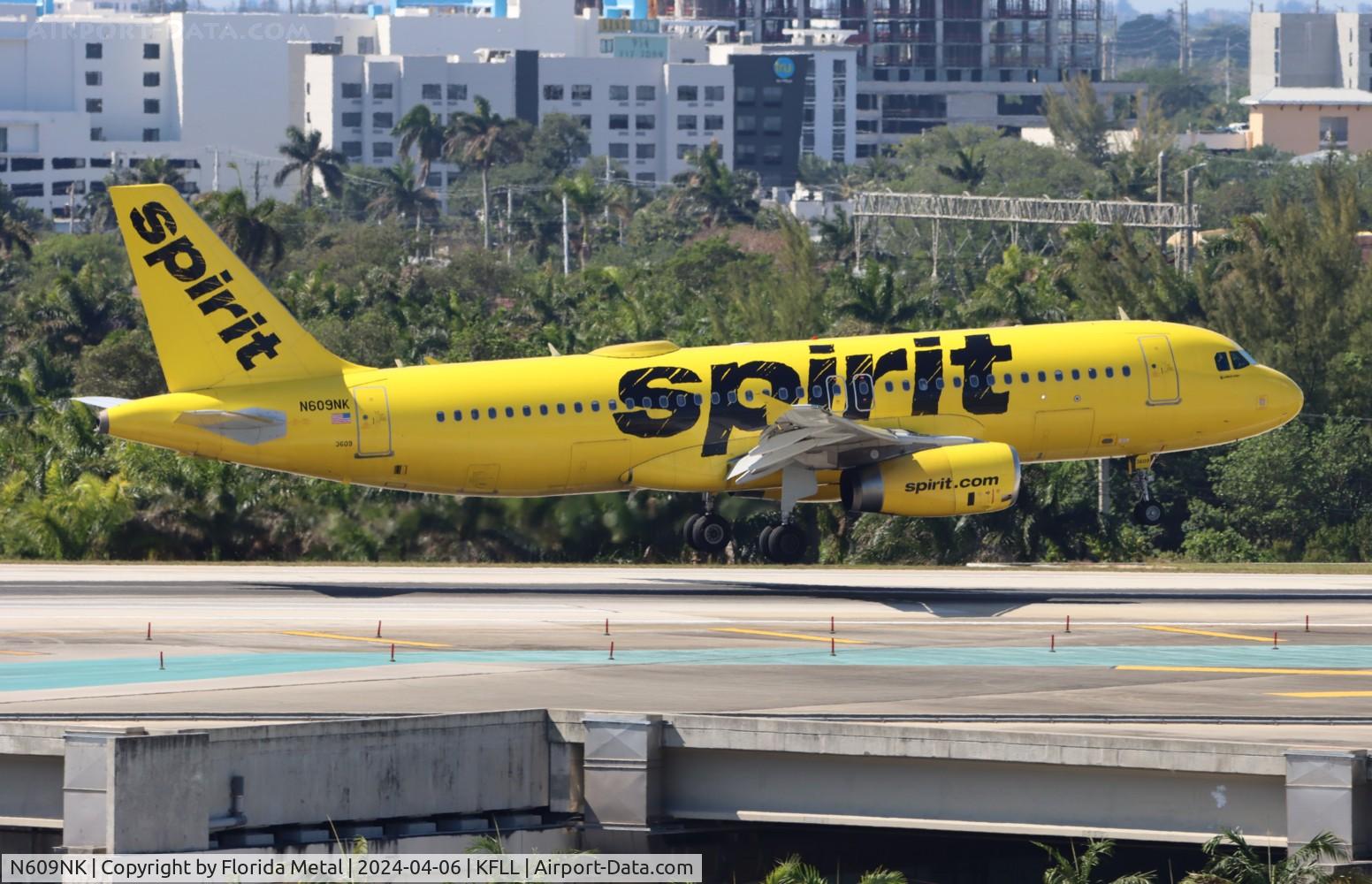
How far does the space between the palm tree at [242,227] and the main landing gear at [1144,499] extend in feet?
268

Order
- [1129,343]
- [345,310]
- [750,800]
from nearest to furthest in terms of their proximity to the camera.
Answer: [750,800], [1129,343], [345,310]

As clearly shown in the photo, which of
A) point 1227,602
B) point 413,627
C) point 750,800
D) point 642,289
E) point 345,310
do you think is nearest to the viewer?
point 750,800

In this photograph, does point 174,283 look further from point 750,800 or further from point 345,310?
point 345,310

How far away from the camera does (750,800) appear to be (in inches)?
1170

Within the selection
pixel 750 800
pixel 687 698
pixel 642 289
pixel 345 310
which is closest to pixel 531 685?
pixel 687 698

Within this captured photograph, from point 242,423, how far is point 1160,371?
20.7 meters

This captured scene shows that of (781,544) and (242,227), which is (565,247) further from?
(781,544)

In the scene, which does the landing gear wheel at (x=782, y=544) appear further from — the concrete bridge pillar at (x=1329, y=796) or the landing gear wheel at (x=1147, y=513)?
the concrete bridge pillar at (x=1329, y=796)

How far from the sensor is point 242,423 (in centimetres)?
4678

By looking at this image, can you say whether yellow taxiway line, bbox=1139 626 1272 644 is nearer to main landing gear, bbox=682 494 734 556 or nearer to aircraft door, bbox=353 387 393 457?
main landing gear, bbox=682 494 734 556

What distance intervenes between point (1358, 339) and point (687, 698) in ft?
198

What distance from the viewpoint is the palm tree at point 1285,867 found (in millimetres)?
25688

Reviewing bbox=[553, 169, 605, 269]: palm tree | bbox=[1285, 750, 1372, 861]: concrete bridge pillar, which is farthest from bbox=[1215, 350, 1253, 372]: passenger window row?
bbox=[553, 169, 605, 269]: palm tree

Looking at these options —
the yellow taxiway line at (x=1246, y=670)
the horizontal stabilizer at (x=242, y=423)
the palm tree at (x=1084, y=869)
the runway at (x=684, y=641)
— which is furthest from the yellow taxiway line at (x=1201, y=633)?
the horizontal stabilizer at (x=242, y=423)
